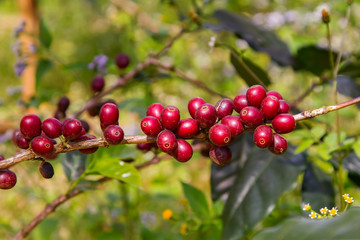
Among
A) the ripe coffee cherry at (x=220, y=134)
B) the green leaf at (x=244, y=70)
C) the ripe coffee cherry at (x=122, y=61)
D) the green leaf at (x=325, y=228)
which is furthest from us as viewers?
the ripe coffee cherry at (x=122, y=61)

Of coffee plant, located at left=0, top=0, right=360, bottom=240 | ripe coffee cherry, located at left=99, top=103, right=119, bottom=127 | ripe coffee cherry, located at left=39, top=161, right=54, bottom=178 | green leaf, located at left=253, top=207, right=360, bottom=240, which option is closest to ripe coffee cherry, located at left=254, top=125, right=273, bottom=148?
coffee plant, located at left=0, top=0, right=360, bottom=240

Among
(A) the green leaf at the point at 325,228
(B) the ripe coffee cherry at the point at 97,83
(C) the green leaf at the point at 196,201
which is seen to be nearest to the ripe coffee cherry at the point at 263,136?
(A) the green leaf at the point at 325,228

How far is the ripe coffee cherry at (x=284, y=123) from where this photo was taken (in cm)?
52

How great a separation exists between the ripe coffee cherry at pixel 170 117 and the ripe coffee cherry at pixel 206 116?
0.10 ft

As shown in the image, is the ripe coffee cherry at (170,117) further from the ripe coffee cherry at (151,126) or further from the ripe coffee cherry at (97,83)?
the ripe coffee cherry at (97,83)

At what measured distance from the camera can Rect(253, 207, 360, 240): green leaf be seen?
406 millimetres

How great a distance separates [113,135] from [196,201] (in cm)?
51

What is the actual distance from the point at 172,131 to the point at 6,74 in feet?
15.8

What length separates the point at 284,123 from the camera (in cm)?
53

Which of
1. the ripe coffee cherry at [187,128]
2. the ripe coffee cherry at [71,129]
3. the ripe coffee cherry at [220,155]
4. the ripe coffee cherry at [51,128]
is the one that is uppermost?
the ripe coffee cherry at [187,128]

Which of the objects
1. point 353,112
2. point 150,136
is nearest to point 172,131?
point 150,136

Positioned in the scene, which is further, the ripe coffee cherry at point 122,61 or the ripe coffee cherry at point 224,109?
the ripe coffee cherry at point 122,61

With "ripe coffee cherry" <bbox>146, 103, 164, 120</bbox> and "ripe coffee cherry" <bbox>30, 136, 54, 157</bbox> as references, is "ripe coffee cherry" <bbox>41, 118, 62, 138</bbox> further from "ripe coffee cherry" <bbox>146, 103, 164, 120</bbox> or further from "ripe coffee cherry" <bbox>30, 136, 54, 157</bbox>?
"ripe coffee cherry" <bbox>146, 103, 164, 120</bbox>

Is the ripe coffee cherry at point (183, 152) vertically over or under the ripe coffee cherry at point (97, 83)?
over
